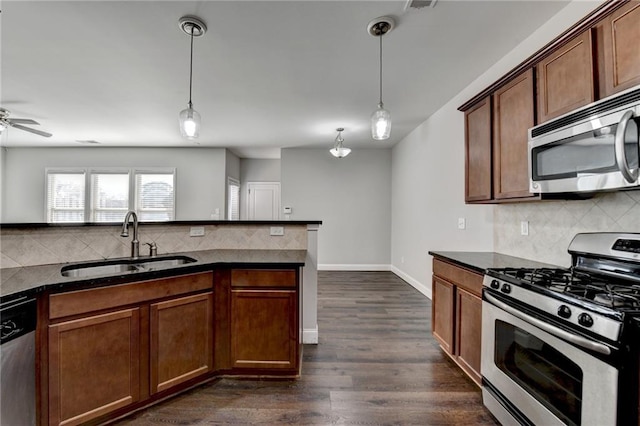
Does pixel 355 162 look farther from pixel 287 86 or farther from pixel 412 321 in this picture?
pixel 412 321

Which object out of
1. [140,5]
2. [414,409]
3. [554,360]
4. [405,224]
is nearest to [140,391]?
[414,409]

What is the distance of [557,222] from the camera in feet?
6.93

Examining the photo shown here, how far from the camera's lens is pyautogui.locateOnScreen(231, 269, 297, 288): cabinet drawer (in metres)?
2.16

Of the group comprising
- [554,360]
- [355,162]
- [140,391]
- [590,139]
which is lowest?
[140,391]

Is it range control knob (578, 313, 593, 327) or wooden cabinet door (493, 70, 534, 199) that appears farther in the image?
wooden cabinet door (493, 70, 534, 199)

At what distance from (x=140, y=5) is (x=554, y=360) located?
318 centimetres

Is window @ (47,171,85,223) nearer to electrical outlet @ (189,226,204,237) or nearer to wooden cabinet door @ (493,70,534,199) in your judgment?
electrical outlet @ (189,226,204,237)

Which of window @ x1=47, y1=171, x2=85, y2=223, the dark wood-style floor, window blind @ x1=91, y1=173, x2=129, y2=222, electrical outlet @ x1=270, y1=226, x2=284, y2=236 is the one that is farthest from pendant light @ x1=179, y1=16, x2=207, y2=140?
window @ x1=47, y1=171, x2=85, y2=223

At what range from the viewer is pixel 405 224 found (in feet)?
18.0

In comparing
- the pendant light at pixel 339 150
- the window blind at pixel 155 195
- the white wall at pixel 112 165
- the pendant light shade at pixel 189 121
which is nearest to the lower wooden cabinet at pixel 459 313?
the pendant light shade at pixel 189 121

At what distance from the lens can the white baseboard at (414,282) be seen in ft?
14.2

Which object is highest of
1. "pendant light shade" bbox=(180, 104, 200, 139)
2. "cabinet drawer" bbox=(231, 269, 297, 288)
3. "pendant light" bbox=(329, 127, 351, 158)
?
"pendant light" bbox=(329, 127, 351, 158)

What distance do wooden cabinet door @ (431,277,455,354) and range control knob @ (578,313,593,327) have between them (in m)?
1.15

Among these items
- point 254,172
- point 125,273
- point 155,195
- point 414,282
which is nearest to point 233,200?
point 254,172
